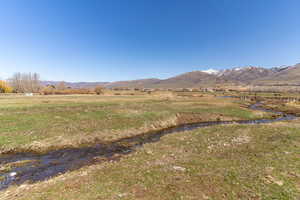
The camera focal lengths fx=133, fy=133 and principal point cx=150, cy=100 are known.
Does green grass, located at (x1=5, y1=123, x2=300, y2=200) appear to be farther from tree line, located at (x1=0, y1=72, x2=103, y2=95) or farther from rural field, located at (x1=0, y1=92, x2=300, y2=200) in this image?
tree line, located at (x1=0, y1=72, x2=103, y2=95)

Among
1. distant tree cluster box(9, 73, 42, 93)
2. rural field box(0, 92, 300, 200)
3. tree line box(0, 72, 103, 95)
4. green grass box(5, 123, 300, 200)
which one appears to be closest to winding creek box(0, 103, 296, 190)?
rural field box(0, 92, 300, 200)

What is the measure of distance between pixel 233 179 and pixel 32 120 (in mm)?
26380

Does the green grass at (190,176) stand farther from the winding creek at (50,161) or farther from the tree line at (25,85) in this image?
the tree line at (25,85)

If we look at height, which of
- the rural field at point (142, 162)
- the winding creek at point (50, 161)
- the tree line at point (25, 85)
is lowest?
the winding creek at point (50, 161)

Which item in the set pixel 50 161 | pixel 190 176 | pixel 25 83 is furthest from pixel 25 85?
pixel 190 176

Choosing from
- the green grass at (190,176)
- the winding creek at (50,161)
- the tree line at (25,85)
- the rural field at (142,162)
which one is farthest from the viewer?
the tree line at (25,85)

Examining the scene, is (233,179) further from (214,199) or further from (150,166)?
(150,166)

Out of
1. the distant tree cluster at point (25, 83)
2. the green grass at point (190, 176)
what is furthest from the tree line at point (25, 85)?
the green grass at point (190, 176)

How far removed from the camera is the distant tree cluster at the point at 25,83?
118 metres

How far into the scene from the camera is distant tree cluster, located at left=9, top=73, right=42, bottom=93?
388 ft

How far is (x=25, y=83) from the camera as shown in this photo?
12181 cm

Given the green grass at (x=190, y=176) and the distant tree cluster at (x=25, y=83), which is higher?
the distant tree cluster at (x=25, y=83)

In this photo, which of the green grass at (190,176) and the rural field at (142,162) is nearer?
the green grass at (190,176)

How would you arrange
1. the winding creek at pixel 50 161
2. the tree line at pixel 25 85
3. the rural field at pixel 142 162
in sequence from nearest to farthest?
the rural field at pixel 142 162 < the winding creek at pixel 50 161 < the tree line at pixel 25 85
